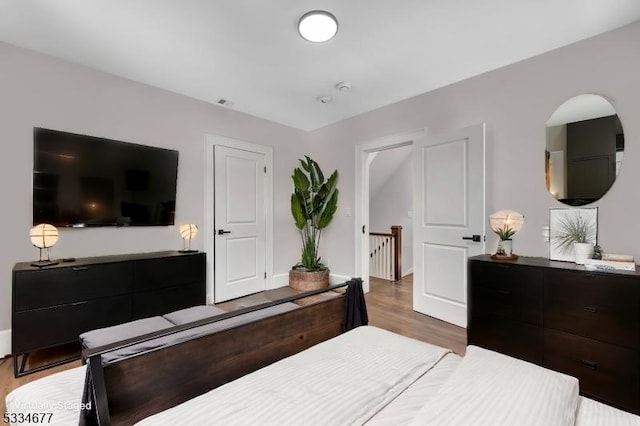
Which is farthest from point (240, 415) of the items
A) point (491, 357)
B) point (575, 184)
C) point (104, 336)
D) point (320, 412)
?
point (575, 184)

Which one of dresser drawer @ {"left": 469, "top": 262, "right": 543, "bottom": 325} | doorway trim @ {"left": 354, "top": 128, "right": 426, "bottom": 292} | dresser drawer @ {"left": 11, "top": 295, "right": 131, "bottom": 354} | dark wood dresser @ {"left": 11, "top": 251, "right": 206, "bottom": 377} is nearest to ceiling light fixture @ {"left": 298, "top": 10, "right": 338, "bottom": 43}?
doorway trim @ {"left": 354, "top": 128, "right": 426, "bottom": 292}

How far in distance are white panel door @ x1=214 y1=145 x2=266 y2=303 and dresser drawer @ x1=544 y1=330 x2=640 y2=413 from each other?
328cm

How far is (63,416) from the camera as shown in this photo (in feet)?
3.22

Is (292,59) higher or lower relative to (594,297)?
higher

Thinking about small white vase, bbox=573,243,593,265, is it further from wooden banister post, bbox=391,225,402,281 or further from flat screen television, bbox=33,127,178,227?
flat screen television, bbox=33,127,178,227

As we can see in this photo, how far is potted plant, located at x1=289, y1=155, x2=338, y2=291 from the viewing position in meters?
4.26

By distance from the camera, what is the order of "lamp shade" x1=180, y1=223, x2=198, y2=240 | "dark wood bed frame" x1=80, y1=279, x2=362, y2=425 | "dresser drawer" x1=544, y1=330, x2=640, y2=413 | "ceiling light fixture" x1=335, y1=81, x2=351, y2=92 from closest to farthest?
"dark wood bed frame" x1=80, y1=279, x2=362, y2=425 < "dresser drawer" x1=544, y1=330, x2=640, y2=413 < "ceiling light fixture" x1=335, y1=81, x2=351, y2=92 < "lamp shade" x1=180, y1=223, x2=198, y2=240

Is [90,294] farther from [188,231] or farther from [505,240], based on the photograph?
[505,240]

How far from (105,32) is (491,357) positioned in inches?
127

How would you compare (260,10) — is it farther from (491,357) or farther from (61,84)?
(491,357)

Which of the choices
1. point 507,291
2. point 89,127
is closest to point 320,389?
point 507,291

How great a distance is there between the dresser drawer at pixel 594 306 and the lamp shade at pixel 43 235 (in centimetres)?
377

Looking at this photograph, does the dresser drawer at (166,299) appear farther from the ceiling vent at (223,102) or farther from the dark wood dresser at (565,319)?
the dark wood dresser at (565,319)

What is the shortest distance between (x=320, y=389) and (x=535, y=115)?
2879mm
